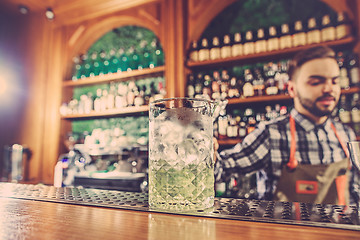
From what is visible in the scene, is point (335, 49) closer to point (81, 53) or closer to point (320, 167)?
point (320, 167)

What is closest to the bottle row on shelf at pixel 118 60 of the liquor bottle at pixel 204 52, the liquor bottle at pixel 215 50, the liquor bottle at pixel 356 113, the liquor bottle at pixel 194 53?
the liquor bottle at pixel 194 53

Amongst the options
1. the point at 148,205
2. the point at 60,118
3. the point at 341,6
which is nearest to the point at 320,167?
the point at 341,6

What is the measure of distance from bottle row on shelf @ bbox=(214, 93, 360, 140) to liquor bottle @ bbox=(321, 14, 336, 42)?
459 mm

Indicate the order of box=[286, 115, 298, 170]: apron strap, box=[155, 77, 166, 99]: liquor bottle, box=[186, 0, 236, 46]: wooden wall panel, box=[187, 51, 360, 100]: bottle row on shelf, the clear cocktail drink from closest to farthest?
the clear cocktail drink
box=[286, 115, 298, 170]: apron strap
box=[187, 51, 360, 100]: bottle row on shelf
box=[186, 0, 236, 46]: wooden wall panel
box=[155, 77, 166, 99]: liquor bottle

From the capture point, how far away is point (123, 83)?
331 cm

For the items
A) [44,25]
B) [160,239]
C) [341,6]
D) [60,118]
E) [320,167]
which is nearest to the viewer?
[160,239]

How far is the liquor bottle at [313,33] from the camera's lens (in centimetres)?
222

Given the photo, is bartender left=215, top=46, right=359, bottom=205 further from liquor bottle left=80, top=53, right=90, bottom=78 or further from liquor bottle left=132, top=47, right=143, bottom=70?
liquor bottle left=80, top=53, right=90, bottom=78

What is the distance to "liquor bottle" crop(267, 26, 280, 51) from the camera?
2379 mm

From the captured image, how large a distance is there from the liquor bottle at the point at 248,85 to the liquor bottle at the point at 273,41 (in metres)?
0.27

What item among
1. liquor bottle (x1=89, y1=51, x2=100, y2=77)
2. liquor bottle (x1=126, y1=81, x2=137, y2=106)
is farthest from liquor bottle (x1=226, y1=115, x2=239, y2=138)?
liquor bottle (x1=89, y1=51, x2=100, y2=77)

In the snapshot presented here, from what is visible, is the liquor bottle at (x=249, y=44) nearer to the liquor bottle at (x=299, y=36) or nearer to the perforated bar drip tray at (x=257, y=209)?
the liquor bottle at (x=299, y=36)

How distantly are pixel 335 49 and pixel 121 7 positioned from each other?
6.96ft

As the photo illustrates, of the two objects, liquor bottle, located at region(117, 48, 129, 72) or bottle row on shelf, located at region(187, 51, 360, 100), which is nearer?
bottle row on shelf, located at region(187, 51, 360, 100)
